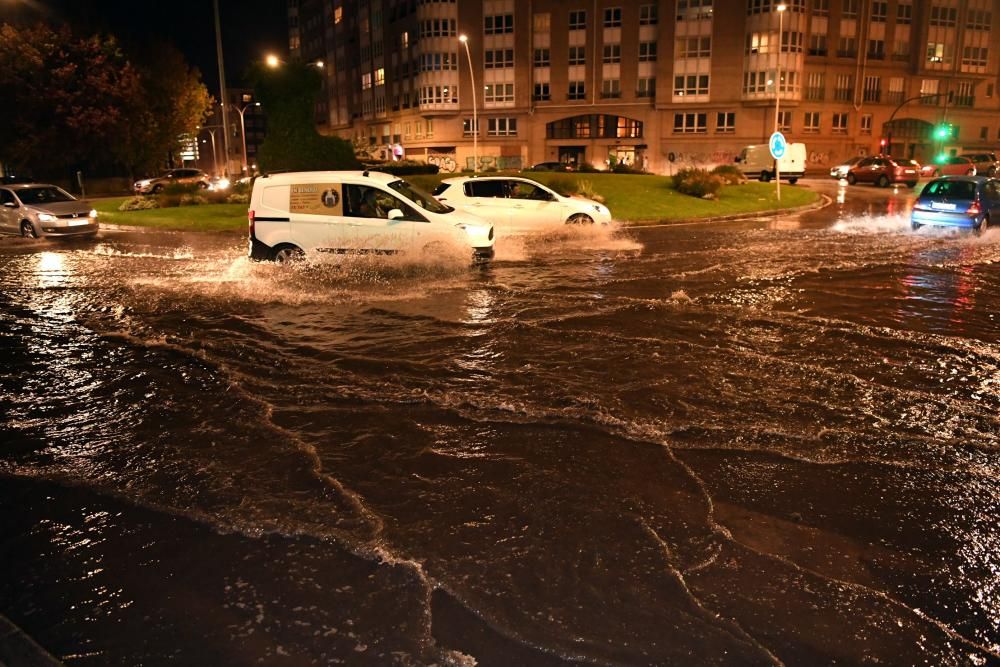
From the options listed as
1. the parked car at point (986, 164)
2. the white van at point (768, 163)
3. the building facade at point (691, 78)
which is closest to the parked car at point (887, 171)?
the parked car at point (986, 164)

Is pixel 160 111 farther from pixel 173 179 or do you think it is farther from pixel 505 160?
pixel 505 160

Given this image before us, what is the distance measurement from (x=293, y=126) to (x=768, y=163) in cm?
3160

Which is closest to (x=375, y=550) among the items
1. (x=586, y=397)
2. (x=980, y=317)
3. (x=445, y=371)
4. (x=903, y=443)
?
(x=586, y=397)

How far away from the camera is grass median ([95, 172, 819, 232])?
25.2 metres

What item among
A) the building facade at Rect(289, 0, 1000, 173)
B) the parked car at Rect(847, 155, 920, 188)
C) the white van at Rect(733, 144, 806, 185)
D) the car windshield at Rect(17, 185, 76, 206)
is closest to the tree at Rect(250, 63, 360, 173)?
the car windshield at Rect(17, 185, 76, 206)

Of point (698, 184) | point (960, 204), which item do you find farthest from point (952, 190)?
point (698, 184)

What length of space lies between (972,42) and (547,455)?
265 feet

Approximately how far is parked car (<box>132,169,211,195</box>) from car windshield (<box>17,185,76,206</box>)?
20447mm

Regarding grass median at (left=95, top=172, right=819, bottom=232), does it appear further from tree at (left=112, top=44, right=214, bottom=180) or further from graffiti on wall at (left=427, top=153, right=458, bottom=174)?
graffiti on wall at (left=427, top=153, right=458, bottom=174)

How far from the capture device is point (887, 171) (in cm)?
4266

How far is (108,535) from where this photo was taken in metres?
4.27

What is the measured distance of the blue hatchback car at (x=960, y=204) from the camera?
18531 mm

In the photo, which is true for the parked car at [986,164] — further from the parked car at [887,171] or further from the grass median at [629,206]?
the grass median at [629,206]

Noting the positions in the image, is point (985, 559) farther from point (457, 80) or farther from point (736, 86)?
point (457, 80)
